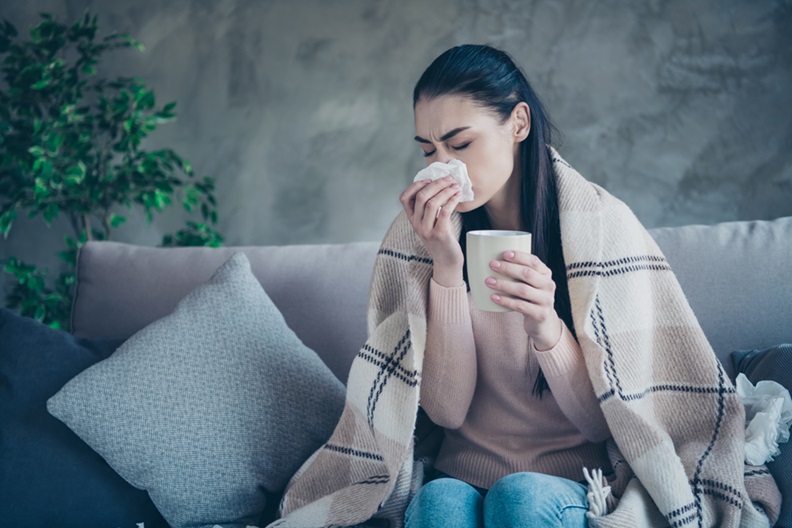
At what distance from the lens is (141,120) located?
2285mm

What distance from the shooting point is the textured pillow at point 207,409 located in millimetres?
1255

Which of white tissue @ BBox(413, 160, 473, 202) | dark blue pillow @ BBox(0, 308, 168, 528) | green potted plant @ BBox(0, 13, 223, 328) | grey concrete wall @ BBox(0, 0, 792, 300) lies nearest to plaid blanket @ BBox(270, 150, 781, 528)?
white tissue @ BBox(413, 160, 473, 202)

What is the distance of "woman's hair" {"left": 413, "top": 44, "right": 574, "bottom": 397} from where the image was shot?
4.04 ft

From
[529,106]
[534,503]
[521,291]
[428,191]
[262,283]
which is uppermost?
[529,106]

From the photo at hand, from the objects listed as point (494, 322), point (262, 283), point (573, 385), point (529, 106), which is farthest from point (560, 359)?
point (262, 283)

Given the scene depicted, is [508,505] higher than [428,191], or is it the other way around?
[428,191]

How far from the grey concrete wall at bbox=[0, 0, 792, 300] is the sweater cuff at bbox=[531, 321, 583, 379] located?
1268 mm

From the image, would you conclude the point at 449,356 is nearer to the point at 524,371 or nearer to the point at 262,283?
the point at 524,371

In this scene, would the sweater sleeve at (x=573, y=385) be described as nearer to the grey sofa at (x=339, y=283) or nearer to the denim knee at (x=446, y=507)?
the denim knee at (x=446, y=507)

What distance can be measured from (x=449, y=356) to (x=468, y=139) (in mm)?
397

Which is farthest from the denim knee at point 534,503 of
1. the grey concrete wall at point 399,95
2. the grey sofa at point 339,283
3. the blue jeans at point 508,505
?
the grey concrete wall at point 399,95

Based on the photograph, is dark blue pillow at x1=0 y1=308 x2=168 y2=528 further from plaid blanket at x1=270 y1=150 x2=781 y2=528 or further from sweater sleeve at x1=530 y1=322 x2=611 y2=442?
sweater sleeve at x1=530 y1=322 x2=611 y2=442

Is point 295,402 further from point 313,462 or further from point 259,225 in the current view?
point 259,225

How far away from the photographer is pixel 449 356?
1.24 meters
